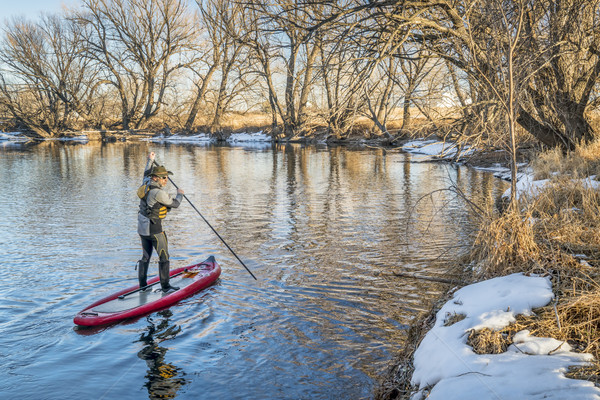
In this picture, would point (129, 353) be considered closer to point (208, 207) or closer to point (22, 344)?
point (22, 344)

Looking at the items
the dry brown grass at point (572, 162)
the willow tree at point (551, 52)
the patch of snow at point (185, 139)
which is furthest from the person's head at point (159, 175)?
the patch of snow at point (185, 139)

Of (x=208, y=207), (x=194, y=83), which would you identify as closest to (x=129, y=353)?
(x=208, y=207)

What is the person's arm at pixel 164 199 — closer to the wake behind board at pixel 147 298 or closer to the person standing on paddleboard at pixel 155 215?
the person standing on paddleboard at pixel 155 215

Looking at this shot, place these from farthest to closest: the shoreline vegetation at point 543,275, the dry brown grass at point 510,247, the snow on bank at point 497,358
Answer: the dry brown grass at point 510,247, the shoreline vegetation at point 543,275, the snow on bank at point 497,358

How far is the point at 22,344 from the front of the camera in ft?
19.6

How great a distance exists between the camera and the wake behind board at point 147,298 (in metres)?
6.53

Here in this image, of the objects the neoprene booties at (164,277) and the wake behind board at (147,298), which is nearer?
the wake behind board at (147,298)

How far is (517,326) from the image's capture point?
424 centimetres

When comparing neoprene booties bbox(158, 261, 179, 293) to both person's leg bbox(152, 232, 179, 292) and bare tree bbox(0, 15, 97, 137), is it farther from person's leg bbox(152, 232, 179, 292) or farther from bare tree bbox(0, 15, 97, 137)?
bare tree bbox(0, 15, 97, 137)

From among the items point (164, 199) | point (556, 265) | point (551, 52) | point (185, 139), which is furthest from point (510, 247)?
point (185, 139)

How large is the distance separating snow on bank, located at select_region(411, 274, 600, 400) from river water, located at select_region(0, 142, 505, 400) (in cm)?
88

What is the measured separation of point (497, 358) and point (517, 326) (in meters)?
0.49

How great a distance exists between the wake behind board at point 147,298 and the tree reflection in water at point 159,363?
24 centimetres

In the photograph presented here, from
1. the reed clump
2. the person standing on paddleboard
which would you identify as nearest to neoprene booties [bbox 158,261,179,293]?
the person standing on paddleboard
